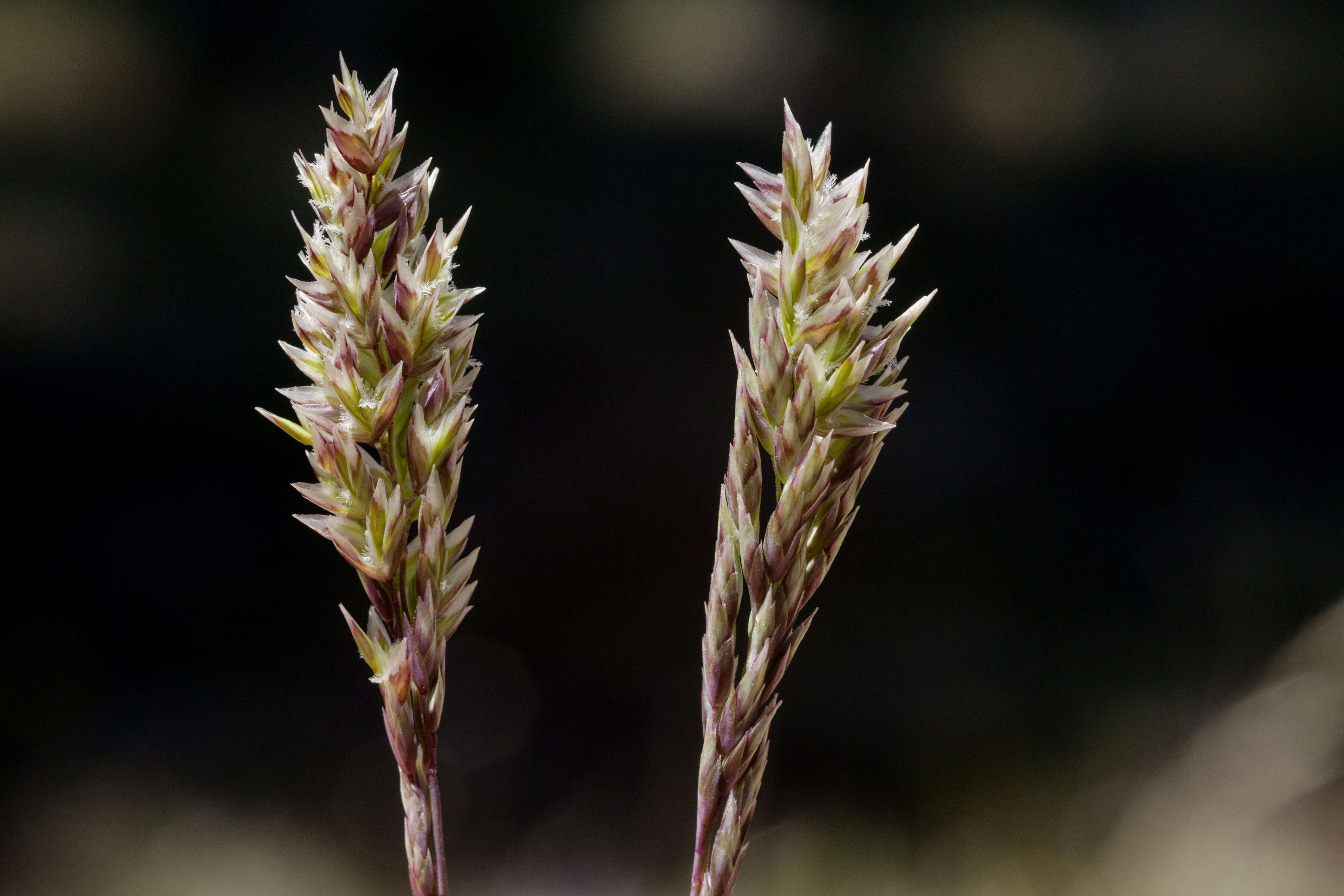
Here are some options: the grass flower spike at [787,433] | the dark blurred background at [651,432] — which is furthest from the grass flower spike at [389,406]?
the dark blurred background at [651,432]

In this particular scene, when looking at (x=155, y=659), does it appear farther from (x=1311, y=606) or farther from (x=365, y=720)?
(x=1311, y=606)

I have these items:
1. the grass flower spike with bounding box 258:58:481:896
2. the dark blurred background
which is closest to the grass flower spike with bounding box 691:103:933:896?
the grass flower spike with bounding box 258:58:481:896

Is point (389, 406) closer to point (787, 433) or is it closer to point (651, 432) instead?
point (787, 433)

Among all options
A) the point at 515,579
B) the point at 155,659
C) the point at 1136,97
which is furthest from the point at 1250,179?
the point at 155,659

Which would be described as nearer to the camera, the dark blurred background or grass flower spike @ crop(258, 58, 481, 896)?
grass flower spike @ crop(258, 58, 481, 896)

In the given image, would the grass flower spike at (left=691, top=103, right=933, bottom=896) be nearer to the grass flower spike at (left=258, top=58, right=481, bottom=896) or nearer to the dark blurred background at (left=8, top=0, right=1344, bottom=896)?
the grass flower spike at (left=258, top=58, right=481, bottom=896)
